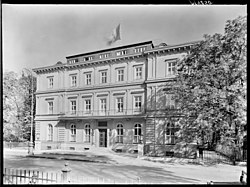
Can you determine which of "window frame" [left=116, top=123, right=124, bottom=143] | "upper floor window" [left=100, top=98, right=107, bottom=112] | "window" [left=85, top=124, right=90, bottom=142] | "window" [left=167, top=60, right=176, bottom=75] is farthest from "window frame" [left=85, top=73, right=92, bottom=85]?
"window" [left=167, top=60, right=176, bottom=75]

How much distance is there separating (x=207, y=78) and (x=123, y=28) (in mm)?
1136

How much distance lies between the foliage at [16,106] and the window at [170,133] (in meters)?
1.72

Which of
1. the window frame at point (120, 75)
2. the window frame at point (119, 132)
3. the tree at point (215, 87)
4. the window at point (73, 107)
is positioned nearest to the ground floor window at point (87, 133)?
the window at point (73, 107)

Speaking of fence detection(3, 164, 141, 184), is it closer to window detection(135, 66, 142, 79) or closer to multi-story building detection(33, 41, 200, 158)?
multi-story building detection(33, 41, 200, 158)

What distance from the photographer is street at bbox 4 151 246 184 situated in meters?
2.43

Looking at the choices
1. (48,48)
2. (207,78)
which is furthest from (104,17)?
(207,78)

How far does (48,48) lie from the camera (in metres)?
2.62

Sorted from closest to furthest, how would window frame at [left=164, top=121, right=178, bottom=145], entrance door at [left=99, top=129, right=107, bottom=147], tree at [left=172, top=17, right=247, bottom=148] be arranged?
tree at [left=172, top=17, right=247, bottom=148]
window frame at [left=164, top=121, right=178, bottom=145]
entrance door at [left=99, top=129, right=107, bottom=147]

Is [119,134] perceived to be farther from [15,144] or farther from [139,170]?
[15,144]

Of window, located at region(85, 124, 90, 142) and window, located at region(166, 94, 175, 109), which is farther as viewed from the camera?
window, located at region(85, 124, 90, 142)

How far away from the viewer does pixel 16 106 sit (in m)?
2.68

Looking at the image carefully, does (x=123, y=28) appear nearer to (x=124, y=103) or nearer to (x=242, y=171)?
(x=124, y=103)

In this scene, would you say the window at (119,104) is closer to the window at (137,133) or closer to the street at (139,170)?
the window at (137,133)

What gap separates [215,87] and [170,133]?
0.74 m
